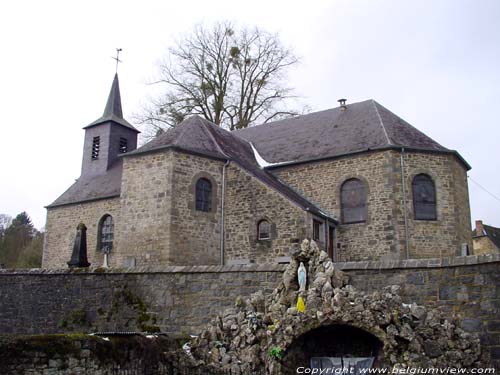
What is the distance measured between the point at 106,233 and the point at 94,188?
8.10ft

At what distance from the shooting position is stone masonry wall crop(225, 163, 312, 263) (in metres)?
17.2

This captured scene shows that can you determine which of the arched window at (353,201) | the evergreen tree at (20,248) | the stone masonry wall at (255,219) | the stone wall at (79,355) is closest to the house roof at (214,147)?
the stone masonry wall at (255,219)

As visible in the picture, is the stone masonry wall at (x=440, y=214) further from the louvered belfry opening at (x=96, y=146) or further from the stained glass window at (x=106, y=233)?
the louvered belfry opening at (x=96, y=146)

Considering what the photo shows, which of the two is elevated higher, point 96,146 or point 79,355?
point 96,146

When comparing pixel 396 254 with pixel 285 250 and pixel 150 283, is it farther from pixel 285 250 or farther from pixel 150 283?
pixel 150 283

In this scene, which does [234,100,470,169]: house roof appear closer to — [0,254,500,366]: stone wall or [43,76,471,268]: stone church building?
[43,76,471,268]: stone church building

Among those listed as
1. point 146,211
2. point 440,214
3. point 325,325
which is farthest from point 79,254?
point 440,214

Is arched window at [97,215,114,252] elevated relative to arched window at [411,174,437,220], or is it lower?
lower

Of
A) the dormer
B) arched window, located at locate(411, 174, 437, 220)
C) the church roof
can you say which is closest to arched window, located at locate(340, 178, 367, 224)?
arched window, located at locate(411, 174, 437, 220)

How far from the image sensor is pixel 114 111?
2692 centimetres

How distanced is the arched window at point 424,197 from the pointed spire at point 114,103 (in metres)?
14.6

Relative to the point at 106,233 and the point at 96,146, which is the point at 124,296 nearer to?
the point at 106,233

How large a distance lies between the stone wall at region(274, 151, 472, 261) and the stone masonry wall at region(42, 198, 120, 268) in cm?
871

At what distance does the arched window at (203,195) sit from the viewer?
1820cm
